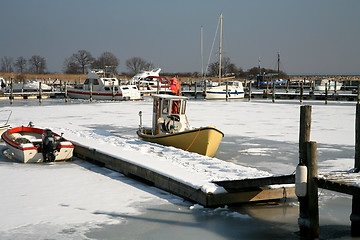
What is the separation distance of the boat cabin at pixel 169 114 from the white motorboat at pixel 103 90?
27754 mm

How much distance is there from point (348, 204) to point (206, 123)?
12947mm

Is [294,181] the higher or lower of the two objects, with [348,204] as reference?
higher

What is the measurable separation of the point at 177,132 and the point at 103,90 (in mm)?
30642

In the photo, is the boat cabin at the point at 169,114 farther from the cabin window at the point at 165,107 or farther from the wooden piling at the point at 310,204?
the wooden piling at the point at 310,204

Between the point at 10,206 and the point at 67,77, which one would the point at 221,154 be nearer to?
the point at 10,206

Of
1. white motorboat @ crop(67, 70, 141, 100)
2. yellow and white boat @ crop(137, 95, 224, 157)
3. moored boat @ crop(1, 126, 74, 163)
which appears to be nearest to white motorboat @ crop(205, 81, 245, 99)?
white motorboat @ crop(67, 70, 141, 100)

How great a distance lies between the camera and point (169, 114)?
13812 mm

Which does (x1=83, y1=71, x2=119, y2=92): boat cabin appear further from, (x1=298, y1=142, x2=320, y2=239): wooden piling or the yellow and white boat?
(x1=298, y1=142, x2=320, y2=239): wooden piling

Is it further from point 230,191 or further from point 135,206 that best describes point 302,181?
point 135,206

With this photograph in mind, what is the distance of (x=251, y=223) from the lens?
728 centimetres

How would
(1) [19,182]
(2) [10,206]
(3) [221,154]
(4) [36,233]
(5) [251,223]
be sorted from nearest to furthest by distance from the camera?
(4) [36,233] → (5) [251,223] → (2) [10,206] → (1) [19,182] → (3) [221,154]

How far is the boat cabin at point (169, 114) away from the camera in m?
13.7

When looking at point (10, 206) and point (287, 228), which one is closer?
point (287, 228)

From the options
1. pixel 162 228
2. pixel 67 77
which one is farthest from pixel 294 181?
pixel 67 77
